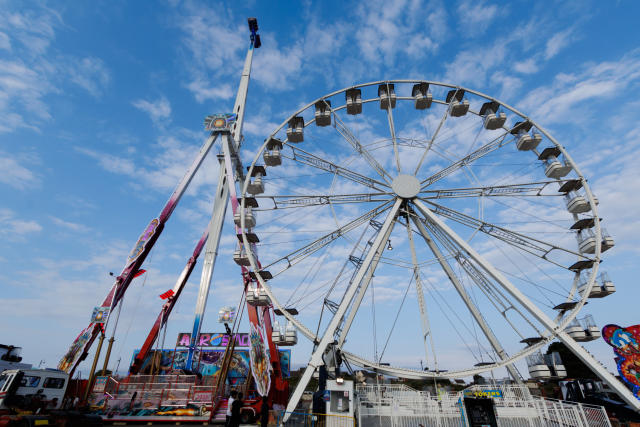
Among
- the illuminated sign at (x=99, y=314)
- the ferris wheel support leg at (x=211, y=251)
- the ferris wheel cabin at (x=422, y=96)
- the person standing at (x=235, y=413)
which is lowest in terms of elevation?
the person standing at (x=235, y=413)

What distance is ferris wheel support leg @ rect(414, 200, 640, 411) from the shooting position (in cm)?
1243

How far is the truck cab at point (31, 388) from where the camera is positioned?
39.1 feet

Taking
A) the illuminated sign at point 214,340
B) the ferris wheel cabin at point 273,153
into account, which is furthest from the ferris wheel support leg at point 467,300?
the illuminated sign at point 214,340

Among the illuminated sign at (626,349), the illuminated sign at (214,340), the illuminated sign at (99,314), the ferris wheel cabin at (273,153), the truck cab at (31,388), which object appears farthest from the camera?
the illuminated sign at (214,340)

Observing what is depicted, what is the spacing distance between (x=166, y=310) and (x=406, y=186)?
17075mm

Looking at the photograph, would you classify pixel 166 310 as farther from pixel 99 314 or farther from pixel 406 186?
pixel 406 186

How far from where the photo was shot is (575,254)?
594 inches

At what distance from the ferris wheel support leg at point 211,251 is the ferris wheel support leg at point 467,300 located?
1326 cm

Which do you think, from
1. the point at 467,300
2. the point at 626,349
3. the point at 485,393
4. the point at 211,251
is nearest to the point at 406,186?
the point at 467,300

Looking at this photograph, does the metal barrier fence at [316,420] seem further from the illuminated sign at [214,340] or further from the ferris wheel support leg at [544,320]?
the illuminated sign at [214,340]

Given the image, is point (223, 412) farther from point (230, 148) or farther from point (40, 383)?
point (230, 148)

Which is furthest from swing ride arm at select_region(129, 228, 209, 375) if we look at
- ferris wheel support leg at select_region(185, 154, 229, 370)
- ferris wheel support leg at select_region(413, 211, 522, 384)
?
ferris wheel support leg at select_region(413, 211, 522, 384)

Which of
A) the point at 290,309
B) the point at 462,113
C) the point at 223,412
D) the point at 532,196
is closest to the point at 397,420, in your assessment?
the point at 290,309

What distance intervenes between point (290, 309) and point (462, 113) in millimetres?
13463
